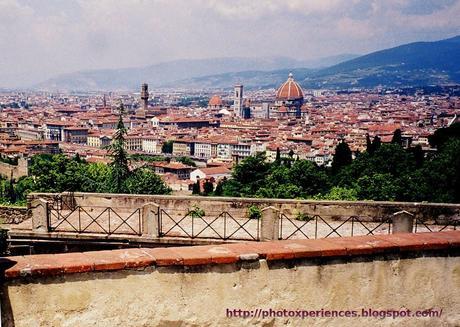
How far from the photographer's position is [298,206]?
33.0 feet

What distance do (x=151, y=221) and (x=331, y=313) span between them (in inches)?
220

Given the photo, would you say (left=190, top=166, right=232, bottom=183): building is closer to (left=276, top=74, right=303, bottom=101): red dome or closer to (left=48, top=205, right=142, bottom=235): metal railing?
(left=48, top=205, right=142, bottom=235): metal railing

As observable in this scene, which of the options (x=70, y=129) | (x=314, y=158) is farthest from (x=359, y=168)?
(x=70, y=129)

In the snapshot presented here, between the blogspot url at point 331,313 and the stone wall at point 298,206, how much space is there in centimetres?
610

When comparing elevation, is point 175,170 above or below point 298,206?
below

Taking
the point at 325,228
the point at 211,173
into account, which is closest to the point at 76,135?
the point at 211,173

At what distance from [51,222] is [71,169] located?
16.8m

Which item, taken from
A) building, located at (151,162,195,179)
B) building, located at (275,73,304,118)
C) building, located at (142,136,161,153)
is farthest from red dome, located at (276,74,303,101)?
building, located at (151,162,195,179)

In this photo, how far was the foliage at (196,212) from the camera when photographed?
10.4m

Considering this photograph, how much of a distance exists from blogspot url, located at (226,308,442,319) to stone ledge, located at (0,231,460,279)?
A: 1.23 feet

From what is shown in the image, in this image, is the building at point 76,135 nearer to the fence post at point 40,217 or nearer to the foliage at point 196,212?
the foliage at point 196,212

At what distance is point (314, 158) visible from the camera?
90.6 metres

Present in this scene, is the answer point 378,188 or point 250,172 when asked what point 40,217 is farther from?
point 250,172

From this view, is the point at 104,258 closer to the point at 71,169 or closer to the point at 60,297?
the point at 60,297
